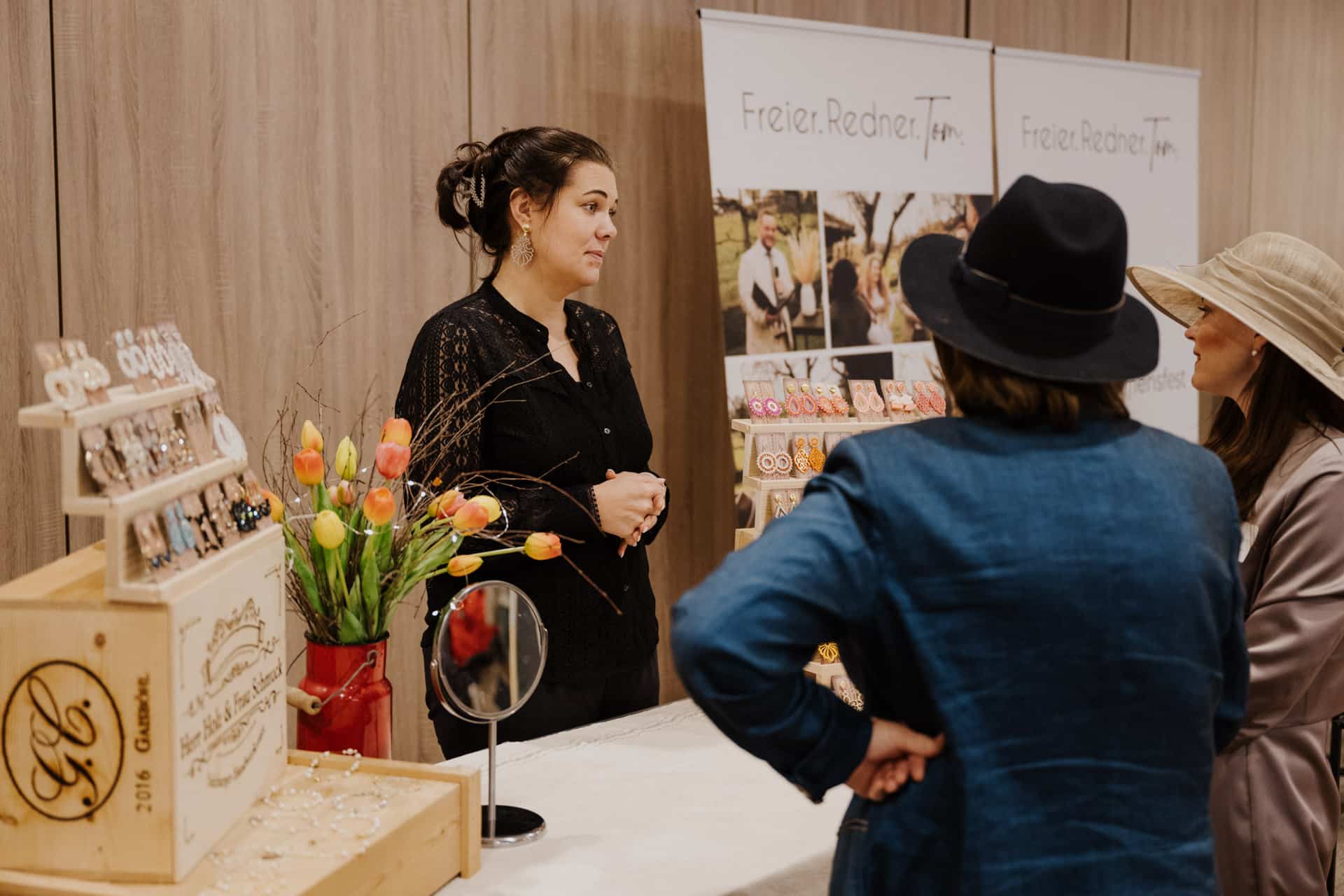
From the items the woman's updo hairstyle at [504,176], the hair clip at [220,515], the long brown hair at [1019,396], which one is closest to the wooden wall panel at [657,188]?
the woman's updo hairstyle at [504,176]

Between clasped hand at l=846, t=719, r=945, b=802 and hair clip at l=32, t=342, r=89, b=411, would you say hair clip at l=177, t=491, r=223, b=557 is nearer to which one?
hair clip at l=32, t=342, r=89, b=411

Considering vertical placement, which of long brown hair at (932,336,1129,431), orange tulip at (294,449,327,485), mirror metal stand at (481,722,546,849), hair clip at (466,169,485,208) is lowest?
mirror metal stand at (481,722,546,849)

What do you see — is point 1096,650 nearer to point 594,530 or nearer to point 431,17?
point 594,530

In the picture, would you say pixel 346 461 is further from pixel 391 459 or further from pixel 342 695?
pixel 342 695

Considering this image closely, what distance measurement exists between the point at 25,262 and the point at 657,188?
6.15 feet

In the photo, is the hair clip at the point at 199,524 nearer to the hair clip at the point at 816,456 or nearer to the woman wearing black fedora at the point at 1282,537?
the hair clip at the point at 816,456

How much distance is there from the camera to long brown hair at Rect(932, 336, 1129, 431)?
1.13 m

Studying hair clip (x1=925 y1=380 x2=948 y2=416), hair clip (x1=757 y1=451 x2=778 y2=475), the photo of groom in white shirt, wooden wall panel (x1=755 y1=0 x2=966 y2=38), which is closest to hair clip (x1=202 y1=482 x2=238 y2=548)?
hair clip (x1=757 y1=451 x2=778 y2=475)

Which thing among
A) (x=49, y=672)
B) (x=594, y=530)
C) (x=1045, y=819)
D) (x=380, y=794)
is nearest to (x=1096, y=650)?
(x=1045, y=819)

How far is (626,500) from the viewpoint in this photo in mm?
2279

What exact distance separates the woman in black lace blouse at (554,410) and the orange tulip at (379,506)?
657mm

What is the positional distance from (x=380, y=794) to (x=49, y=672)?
1.32 feet

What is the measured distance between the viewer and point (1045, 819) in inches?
43.1

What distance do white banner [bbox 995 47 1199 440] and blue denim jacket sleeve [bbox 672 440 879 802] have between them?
142 inches
